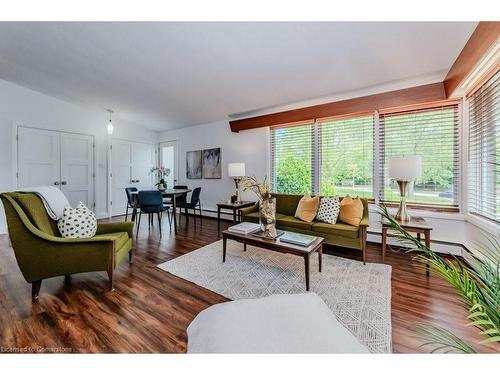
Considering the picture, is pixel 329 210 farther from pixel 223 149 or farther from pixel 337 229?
pixel 223 149

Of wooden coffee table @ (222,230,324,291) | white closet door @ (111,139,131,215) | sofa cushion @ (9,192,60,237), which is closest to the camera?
sofa cushion @ (9,192,60,237)

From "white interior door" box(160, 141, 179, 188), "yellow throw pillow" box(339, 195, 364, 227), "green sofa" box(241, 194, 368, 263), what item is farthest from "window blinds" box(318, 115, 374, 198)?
"white interior door" box(160, 141, 179, 188)

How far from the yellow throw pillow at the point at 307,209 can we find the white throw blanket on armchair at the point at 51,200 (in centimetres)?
293

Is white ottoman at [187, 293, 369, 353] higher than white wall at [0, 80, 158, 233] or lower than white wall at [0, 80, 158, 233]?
lower

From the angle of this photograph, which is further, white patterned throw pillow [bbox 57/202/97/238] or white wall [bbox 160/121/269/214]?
white wall [bbox 160/121/269/214]

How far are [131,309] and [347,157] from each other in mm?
3574

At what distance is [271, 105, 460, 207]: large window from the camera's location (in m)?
3.01

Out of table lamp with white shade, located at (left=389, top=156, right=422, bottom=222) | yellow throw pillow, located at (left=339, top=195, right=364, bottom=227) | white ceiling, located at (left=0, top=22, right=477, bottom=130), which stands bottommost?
yellow throw pillow, located at (left=339, top=195, right=364, bottom=227)

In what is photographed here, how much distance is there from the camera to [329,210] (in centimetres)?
315

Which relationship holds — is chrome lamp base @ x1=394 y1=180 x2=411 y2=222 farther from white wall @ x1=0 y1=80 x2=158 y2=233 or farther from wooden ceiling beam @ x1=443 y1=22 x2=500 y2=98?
white wall @ x1=0 y1=80 x2=158 y2=233

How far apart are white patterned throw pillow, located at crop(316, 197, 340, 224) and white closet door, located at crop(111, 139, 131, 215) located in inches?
205

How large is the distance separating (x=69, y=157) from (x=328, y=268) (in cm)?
580
